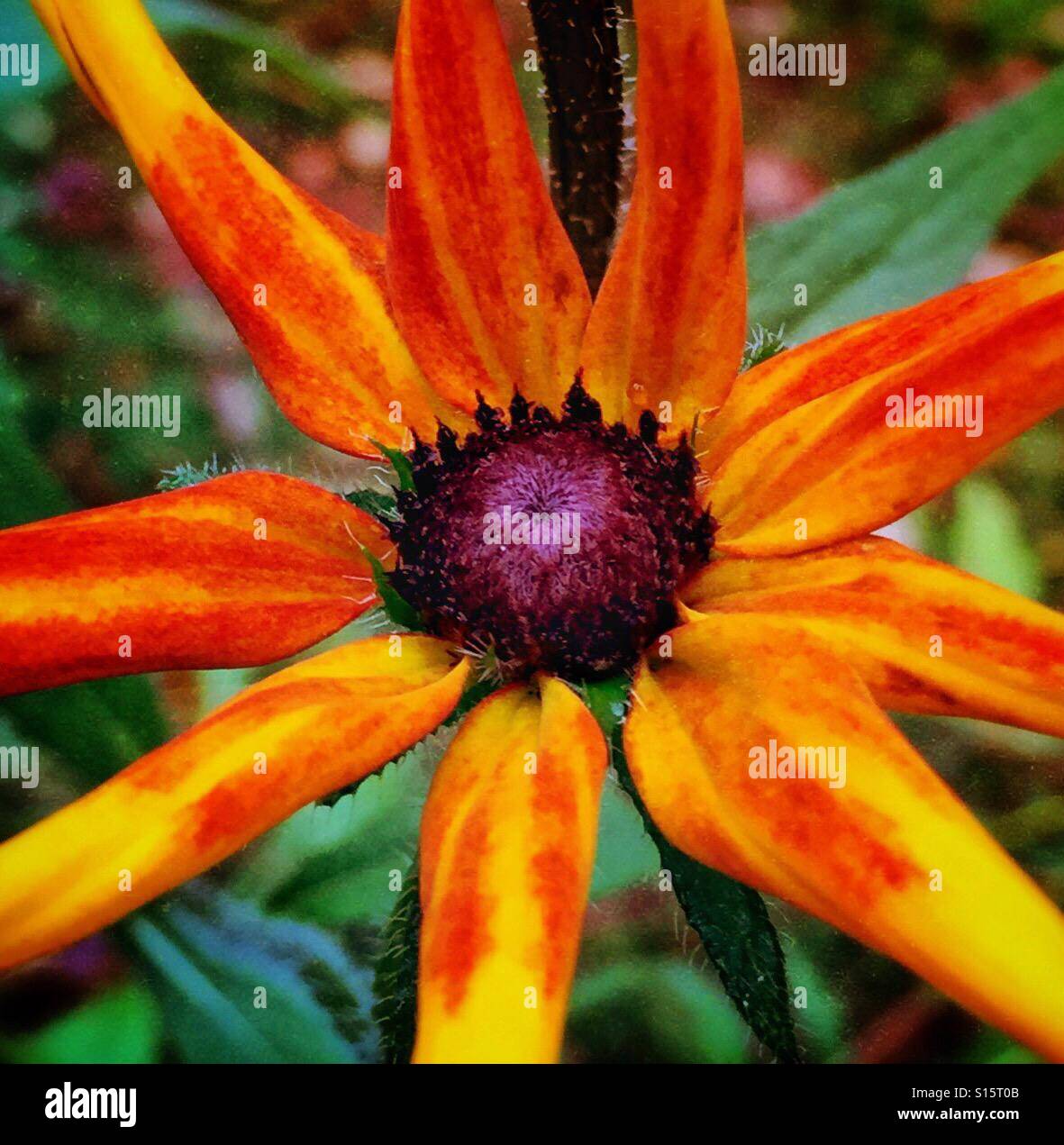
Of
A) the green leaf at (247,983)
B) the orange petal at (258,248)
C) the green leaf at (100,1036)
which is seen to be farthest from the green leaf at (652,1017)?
the orange petal at (258,248)

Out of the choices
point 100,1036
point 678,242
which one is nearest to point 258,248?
point 678,242

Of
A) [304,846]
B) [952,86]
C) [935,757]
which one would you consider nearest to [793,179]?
[952,86]

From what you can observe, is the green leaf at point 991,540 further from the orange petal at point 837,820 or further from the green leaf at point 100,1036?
the green leaf at point 100,1036

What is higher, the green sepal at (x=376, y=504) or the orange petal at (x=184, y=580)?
the green sepal at (x=376, y=504)

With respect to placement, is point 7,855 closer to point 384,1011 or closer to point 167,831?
point 167,831

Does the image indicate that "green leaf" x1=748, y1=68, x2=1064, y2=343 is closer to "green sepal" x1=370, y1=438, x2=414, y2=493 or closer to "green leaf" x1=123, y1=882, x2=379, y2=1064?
"green sepal" x1=370, y1=438, x2=414, y2=493

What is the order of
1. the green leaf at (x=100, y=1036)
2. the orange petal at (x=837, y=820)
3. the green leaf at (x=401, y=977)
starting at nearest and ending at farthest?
1. the orange petal at (x=837, y=820)
2. the green leaf at (x=401, y=977)
3. the green leaf at (x=100, y=1036)

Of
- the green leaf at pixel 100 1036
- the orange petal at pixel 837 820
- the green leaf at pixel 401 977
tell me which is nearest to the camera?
the orange petal at pixel 837 820
